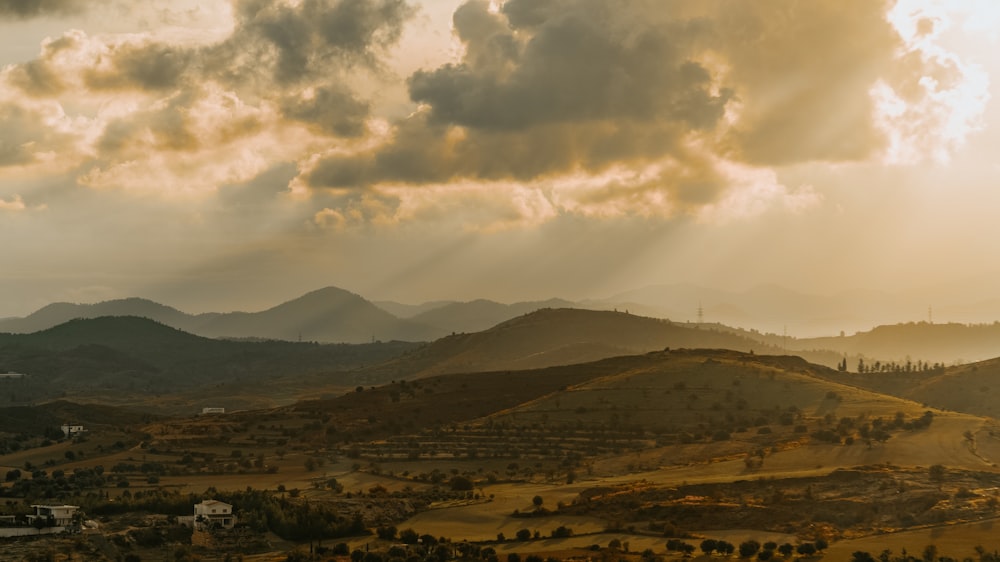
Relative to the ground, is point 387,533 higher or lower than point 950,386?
lower

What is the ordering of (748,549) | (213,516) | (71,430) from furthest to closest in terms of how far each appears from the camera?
(71,430) → (213,516) → (748,549)

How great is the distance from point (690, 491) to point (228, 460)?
2054 inches

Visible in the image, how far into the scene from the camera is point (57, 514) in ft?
256

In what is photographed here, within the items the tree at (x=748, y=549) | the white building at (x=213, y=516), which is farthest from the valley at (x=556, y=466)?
the white building at (x=213, y=516)

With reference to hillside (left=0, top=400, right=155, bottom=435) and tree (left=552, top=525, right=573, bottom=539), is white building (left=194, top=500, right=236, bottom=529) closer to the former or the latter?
tree (left=552, top=525, right=573, bottom=539)

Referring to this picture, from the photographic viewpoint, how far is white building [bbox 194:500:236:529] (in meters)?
79.6

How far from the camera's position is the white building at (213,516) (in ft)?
261

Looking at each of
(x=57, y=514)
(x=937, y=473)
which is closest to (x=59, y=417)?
(x=57, y=514)

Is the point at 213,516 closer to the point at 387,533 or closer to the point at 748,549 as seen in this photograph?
the point at 387,533

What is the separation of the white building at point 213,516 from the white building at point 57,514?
313 inches

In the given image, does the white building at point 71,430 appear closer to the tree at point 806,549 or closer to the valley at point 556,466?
the valley at point 556,466

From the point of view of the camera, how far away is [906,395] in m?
148

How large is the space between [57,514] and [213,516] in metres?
9.82

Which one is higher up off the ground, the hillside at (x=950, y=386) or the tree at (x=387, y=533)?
the hillside at (x=950, y=386)
